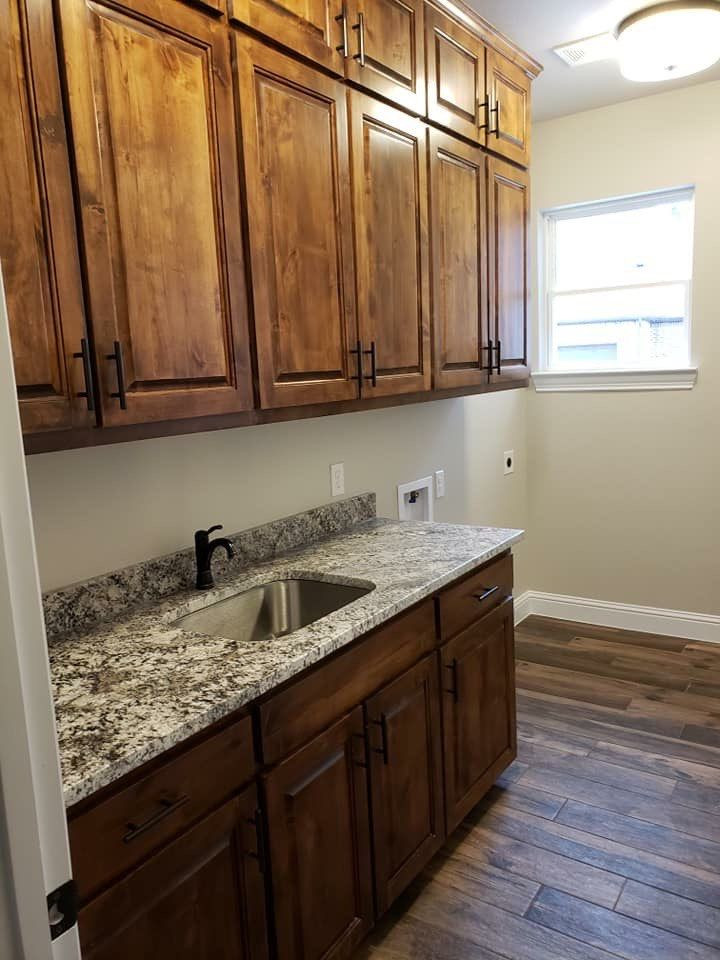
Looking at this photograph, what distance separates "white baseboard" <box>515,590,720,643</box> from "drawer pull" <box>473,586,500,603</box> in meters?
1.84

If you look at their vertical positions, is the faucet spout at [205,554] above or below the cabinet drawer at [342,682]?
above

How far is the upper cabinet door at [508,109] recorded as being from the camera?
8.50 feet

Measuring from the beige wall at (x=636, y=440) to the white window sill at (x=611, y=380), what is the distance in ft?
0.13

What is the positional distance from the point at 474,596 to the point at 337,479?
0.67 m

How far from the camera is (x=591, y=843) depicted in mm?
2225

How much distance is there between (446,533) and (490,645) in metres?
0.39

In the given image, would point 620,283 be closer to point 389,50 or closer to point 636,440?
point 636,440

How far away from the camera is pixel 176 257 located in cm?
148

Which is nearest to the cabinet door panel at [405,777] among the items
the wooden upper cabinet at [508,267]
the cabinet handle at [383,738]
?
the cabinet handle at [383,738]

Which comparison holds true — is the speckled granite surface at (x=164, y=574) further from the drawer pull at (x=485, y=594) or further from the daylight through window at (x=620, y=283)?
the daylight through window at (x=620, y=283)

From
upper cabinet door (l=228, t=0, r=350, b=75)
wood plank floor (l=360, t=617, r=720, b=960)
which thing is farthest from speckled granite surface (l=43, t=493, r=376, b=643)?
upper cabinet door (l=228, t=0, r=350, b=75)

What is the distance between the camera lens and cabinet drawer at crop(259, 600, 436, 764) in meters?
1.44

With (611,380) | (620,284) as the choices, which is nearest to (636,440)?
(611,380)

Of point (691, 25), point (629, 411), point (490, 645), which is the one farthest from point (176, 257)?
point (629, 411)
